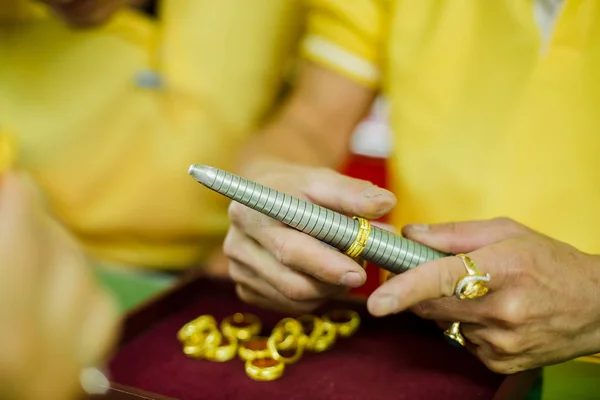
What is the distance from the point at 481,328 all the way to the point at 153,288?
1.21 feet

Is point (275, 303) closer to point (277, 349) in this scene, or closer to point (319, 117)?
point (277, 349)

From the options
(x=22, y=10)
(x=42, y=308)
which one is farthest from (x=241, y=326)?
(x=22, y=10)

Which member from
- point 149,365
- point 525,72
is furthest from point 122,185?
point 525,72

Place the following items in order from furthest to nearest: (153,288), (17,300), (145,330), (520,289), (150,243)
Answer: (150,243), (153,288), (145,330), (520,289), (17,300)

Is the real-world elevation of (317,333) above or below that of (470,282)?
below

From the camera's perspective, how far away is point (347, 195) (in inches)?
16.2

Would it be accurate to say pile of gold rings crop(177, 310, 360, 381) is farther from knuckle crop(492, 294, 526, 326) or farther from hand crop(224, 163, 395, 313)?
knuckle crop(492, 294, 526, 326)

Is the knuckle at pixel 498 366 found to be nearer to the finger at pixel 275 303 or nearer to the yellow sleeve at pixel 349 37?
the finger at pixel 275 303

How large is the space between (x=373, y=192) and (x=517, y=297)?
0.10 meters

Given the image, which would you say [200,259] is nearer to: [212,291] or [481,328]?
[212,291]

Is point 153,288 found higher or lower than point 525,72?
lower

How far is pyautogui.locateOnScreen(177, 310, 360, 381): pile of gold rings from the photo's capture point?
0.45m

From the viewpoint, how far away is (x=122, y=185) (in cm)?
74

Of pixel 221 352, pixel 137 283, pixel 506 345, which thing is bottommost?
pixel 137 283
